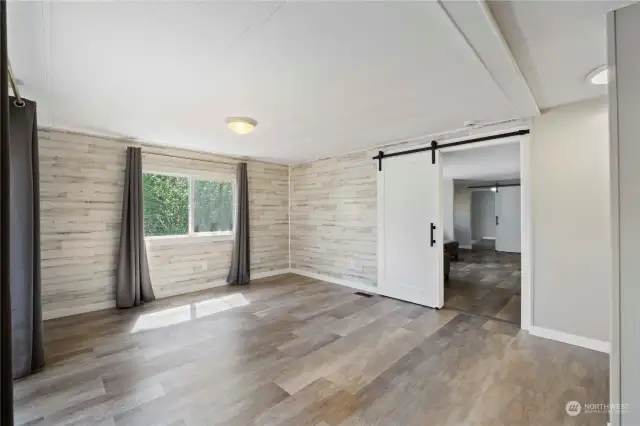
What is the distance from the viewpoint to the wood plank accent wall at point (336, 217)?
15.6 ft

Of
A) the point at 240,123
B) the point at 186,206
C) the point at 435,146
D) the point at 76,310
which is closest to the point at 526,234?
the point at 435,146

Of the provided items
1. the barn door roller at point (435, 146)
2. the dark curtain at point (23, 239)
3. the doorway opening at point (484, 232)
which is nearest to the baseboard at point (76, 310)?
the dark curtain at point (23, 239)

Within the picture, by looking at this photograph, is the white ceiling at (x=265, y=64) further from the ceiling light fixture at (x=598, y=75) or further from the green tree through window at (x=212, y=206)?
the green tree through window at (x=212, y=206)

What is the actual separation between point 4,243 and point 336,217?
4.53 m

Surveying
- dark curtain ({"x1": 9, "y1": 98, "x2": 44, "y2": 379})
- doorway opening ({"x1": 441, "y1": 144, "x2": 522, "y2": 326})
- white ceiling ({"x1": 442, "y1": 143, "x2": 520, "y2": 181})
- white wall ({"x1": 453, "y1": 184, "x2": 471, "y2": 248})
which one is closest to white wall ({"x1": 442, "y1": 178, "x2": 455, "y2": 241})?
doorway opening ({"x1": 441, "y1": 144, "x2": 522, "y2": 326})

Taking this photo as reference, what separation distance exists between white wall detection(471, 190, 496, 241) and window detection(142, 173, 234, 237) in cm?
908

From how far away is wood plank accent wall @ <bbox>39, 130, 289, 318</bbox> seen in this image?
11.6 feet

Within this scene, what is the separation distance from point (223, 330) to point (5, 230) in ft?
8.57

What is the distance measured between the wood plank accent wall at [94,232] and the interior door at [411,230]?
9.49 ft

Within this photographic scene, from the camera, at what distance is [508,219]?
917 cm

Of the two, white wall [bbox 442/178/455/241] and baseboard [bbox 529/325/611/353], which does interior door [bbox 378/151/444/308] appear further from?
white wall [bbox 442/178/455/241]

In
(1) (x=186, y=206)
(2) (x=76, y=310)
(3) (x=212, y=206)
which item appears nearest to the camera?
(2) (x=76, y=310)

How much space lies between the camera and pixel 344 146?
14.8 ft

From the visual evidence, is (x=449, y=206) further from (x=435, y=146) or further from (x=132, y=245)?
(x=132, y=245)
